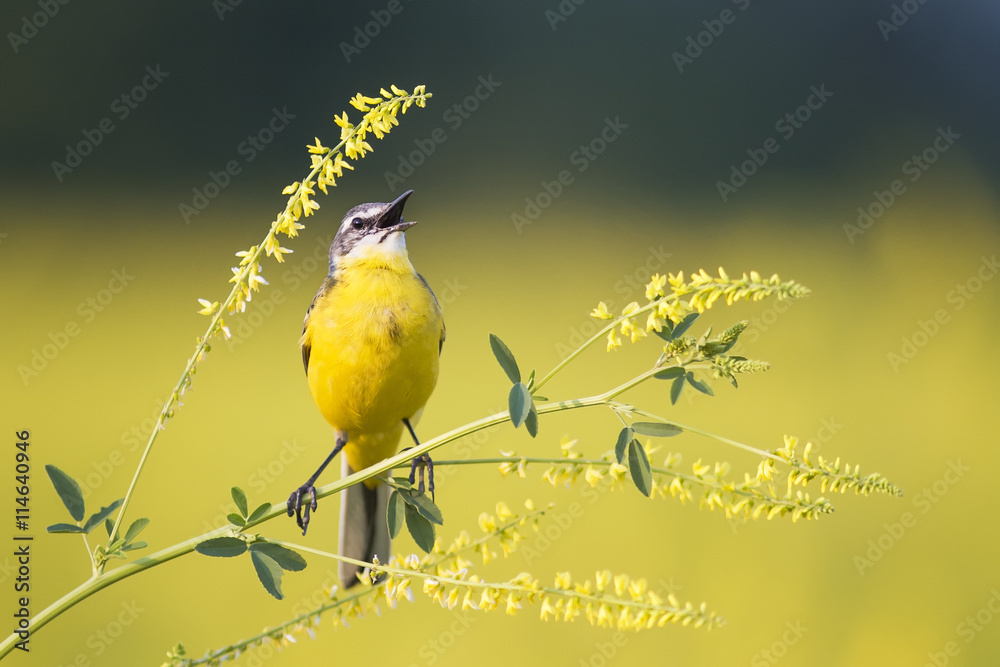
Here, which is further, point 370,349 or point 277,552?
point 370,349

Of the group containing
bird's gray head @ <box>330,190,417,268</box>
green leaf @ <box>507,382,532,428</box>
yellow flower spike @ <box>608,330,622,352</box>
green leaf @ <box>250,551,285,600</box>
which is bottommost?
green leaf @ <box>250,551,285,600</box>

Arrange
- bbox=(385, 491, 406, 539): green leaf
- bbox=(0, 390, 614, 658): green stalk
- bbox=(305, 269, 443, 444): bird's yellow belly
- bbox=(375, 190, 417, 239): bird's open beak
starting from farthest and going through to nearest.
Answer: bbox=(375, 190, 417, 239): bird's open beak < bbox=(305, 269, 443, 444): bird's yellow belly < bbox=(385, 491, 406, 539): green leaf < bbox=(0, 390, 614, 658): green stalk

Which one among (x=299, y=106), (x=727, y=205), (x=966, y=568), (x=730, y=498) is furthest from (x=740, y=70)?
(x=730, y=498)

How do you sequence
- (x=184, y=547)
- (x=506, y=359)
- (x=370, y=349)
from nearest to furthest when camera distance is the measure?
(x=184, y=547) → (x=506, y=359) → (x=370, y=349)

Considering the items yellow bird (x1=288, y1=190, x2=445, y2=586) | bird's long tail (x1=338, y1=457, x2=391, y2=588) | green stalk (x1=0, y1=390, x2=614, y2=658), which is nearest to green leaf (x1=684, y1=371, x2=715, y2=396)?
green stalk (x1=0, y1=390, x2=614, y2=658)

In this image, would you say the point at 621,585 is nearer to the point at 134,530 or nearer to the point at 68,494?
the point at 134,530

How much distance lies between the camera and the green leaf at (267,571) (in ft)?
3.31

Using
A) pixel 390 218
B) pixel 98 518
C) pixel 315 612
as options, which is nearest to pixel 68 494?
pixel 98 518

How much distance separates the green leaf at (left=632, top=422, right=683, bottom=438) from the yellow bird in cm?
58

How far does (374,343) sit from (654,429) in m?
0.71

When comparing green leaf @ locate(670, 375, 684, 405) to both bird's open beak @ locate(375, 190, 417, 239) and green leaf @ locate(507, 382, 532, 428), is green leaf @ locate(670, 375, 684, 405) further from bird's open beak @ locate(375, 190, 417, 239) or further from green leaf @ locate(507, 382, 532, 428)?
bird's open beak @ locate(375, 190, 417, 239)

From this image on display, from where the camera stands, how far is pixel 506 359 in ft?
3.56

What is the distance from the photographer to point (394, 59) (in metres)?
5.57

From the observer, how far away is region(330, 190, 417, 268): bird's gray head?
1734 millimetres
